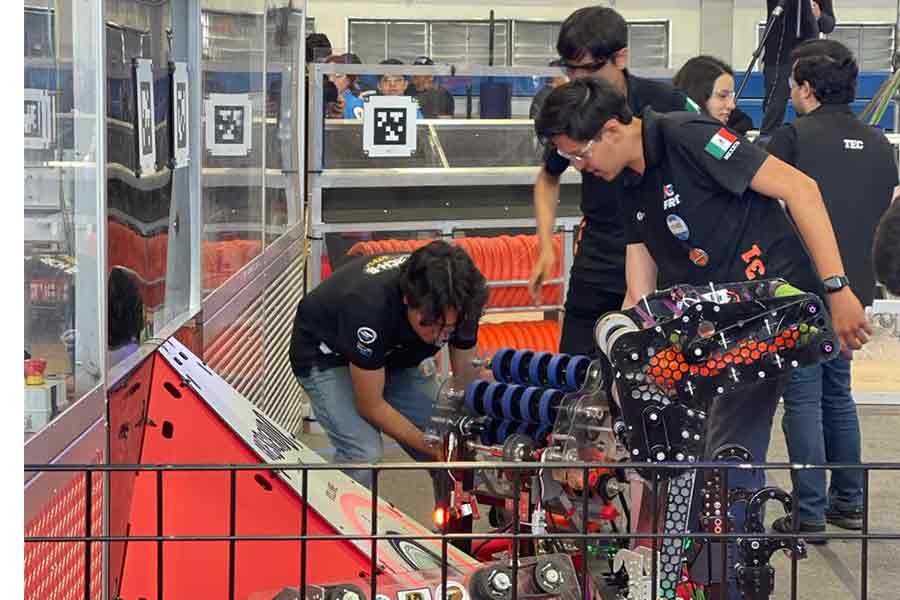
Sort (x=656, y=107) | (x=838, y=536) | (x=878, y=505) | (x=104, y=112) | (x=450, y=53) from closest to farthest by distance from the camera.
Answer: (x=838, y=536), (x=104, y=112), (x=656, y=107), (x=878, y=505), (x=450, y=53)

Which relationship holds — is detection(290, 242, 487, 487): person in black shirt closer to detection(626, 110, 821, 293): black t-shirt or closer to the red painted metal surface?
detection(626, 110, 821, 293): black t-shirt

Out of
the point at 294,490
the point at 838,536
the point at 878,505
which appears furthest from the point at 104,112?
the point at 878,505

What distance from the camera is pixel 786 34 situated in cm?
753

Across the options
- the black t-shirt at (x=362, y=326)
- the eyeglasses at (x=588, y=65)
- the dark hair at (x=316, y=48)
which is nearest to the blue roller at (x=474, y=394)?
the black t-shirt at (x=362, y=326)

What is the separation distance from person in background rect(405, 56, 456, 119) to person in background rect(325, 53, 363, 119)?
0.28 meters

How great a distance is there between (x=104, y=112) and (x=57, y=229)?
0.35 metres

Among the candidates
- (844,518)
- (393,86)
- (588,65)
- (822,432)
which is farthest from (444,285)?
(393,86)

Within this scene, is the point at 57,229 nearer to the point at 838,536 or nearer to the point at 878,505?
the point at 838,536

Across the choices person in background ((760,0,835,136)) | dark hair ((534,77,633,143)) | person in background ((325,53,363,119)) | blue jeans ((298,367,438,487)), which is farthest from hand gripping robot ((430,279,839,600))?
person in background ((760,0,835,136))

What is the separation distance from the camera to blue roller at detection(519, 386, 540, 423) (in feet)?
10.7

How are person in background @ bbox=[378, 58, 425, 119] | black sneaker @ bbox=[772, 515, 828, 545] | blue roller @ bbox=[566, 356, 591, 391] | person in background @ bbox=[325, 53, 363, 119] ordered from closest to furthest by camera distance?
blue roller @ bbox=[566, 356, 591, 391] → black sneaker @ bbox=[772, 515, 828, 545] → person in background @ bbox=[378, 58, 425, 119] → person in background @ bbox=[325, 53, 363, 119]

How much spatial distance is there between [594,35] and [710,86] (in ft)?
5.96

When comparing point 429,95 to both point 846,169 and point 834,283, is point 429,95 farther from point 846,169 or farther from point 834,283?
point 834,283

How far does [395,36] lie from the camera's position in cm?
2109
